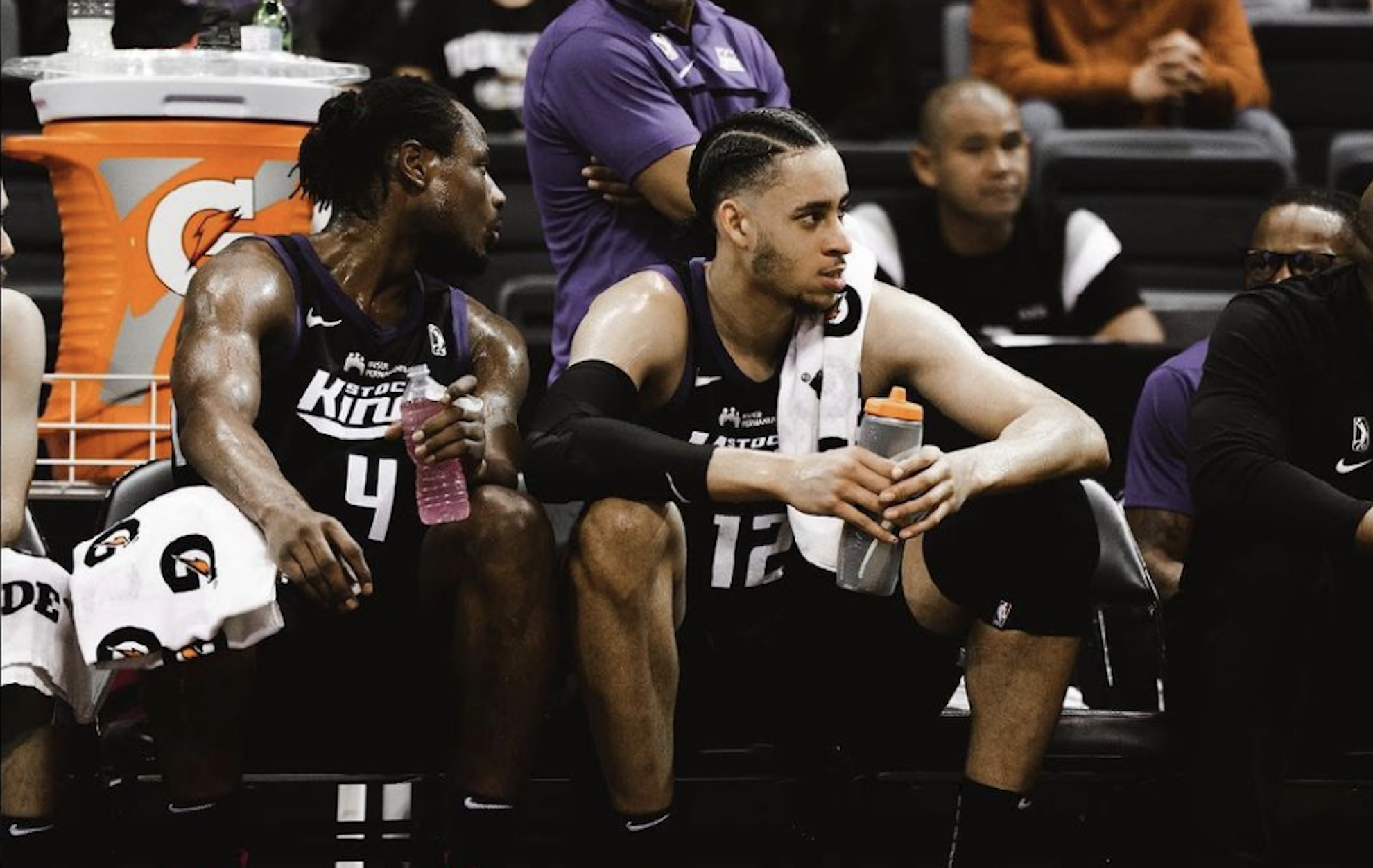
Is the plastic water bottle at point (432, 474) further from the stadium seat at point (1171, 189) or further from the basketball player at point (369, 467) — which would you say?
the stadium seat at point (1171, 189)

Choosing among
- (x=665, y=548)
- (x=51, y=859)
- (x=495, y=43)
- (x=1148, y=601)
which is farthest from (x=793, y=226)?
(x=495, y=43)

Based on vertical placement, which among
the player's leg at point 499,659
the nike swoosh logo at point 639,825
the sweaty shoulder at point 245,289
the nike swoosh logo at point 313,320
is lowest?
the nike swoosh logo at point 639,825

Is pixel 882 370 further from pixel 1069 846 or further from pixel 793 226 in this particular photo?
pixel 1069 846

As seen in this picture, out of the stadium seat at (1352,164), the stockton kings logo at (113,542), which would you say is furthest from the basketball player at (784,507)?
the stadium seat at (1352,164)

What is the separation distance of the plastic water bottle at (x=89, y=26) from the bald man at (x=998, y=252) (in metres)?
1.65

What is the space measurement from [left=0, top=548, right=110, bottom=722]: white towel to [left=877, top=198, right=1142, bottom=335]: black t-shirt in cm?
226

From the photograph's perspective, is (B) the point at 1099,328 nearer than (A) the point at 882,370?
No

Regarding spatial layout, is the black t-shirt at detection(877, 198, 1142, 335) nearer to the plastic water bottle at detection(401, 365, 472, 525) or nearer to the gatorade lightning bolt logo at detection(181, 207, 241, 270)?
the gatorade lightning bolt logo at detection(181, 207, 241, 270)

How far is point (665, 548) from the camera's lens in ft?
8.95

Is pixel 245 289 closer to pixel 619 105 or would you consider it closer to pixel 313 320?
pixel 313 320

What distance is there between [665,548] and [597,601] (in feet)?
0.37

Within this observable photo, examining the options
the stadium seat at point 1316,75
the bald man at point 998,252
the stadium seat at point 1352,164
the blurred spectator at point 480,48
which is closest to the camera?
the bald man at point 998,252

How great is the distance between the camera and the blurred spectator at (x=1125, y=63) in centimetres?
536

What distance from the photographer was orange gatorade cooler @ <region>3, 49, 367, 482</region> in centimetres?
359
